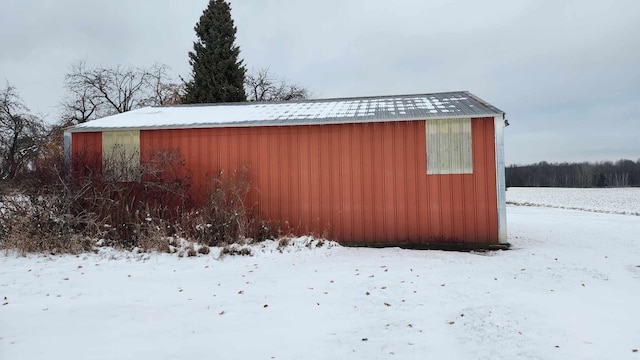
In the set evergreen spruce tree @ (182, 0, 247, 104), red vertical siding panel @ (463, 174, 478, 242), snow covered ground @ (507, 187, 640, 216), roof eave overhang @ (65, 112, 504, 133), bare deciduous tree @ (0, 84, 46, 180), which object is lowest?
snow covered ground @ (507, 187, 640, 216)

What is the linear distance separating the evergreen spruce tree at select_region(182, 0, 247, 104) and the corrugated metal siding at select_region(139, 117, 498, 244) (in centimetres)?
1298

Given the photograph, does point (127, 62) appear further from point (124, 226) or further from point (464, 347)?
point (464, 347)

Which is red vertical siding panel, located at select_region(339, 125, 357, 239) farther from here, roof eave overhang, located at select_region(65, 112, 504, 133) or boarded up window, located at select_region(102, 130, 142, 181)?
boarded up window, located at select_region(102, 130, 142, 181)

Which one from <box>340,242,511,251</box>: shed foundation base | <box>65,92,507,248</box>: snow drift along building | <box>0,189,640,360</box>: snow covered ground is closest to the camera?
<box>0,189,640,360</box>: snow covered ground

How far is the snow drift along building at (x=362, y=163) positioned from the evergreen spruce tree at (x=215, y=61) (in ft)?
41.2

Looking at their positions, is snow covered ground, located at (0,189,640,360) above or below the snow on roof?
below

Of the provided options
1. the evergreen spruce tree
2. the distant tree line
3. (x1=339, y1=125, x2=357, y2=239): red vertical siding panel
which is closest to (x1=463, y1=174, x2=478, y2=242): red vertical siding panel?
A: (x1=339, y1=125, x2=357, y2=239): red vertical siding panel

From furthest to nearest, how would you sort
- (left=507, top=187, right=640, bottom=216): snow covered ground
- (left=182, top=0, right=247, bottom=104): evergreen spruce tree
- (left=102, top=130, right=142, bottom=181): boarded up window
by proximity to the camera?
1. (left=182, top=0, right=247, bottom=104): evergreen spruce tree
2. (left=507, top=187, right=640, bottom=216): snow covered ground
3. (left=102, top=130, right=142, bottom=181): boarded up window

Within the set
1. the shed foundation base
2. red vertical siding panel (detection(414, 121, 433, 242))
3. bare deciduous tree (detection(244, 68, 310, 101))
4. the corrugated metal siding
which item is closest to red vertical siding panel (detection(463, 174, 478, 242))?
the corrugated metal siding

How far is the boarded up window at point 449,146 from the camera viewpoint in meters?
6.89

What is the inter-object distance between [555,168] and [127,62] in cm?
8005

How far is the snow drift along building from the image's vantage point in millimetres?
6863

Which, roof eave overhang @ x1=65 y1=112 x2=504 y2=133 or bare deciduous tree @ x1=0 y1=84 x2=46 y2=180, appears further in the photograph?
bare deciduous tree @ x1=0 y1=84 x2=46 y2=180

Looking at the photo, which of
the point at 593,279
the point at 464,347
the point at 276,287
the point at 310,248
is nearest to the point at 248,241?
the point at 310,248
